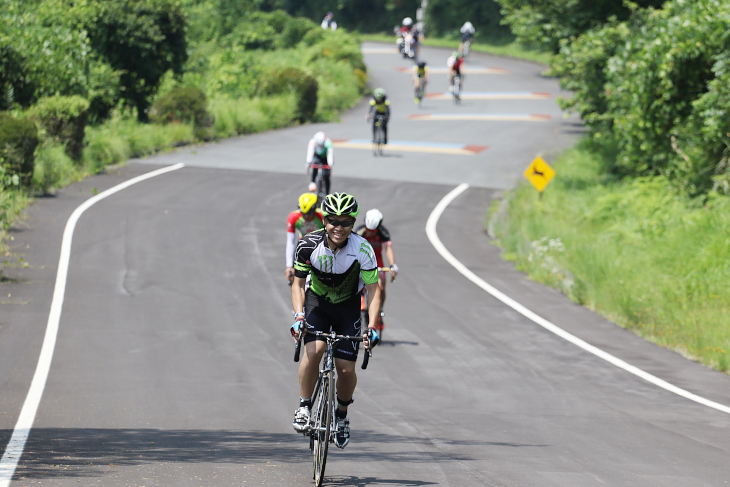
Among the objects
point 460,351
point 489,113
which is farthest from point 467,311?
point 489,113

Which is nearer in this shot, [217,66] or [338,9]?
[217,66]

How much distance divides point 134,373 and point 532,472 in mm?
5283

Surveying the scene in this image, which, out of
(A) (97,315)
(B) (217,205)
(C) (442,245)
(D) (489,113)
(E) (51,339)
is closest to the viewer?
(E) (51,339)

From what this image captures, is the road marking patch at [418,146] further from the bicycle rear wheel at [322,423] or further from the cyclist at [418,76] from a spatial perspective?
the bicycle rear wheel at [322,423]

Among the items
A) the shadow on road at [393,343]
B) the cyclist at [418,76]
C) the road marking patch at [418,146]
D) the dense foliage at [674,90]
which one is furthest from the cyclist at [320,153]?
the cyclist at [418,76]

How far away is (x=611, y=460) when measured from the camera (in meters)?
7.75

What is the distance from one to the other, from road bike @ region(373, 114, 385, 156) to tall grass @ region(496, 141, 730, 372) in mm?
5791

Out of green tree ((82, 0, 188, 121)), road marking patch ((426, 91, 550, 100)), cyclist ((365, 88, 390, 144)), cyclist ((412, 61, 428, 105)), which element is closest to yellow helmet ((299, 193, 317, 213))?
cyclist ((365, 88, 390, 144))

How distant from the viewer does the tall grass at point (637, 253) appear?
13.9 m

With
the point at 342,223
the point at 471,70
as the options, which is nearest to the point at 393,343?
the point at 342,223

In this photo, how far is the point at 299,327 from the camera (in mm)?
6445

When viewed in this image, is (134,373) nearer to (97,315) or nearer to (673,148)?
(97,315)

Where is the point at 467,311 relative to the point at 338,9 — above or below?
below

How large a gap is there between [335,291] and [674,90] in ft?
49.7
